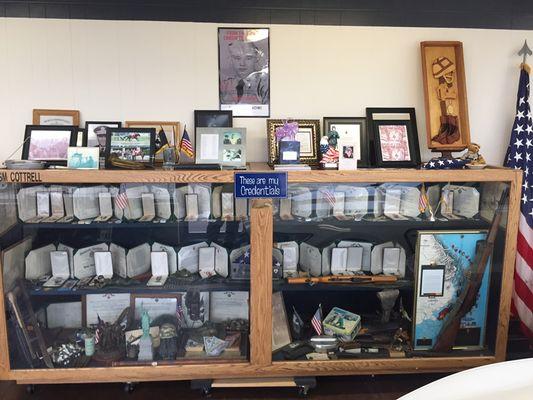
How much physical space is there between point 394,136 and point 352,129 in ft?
0.89

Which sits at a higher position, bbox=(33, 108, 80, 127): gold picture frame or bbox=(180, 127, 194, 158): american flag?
bbox=(33, 108, 80, 127): gold picture frame

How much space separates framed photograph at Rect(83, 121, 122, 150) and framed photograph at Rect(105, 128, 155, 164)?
0.48 ft

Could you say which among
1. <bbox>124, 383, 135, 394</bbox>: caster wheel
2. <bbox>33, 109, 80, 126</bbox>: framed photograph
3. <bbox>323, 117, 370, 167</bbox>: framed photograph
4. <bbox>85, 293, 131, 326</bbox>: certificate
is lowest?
<bbox>124, 383, 135, 394</bbox>: caster wheel

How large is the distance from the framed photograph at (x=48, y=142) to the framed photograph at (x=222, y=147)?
0.78m

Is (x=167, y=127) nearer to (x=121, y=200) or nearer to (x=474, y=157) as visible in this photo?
(x=121, y=200)

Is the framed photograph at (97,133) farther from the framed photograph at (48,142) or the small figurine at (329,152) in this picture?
the small figurine at (329,152)

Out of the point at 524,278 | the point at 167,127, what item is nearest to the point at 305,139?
the point at 167,127

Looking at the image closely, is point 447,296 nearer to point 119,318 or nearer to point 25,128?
point 119,318

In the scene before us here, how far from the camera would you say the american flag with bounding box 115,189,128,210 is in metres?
2.47

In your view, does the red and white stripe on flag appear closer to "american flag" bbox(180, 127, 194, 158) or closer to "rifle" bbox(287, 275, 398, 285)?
"rifle" bbox(287, 275, 398, 285)

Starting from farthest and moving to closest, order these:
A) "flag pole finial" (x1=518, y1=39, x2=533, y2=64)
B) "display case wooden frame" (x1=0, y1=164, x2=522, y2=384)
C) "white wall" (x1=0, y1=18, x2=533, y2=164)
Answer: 1. "flag pole finial" (x1=518, y1=39, x2=533, y2=64)
2. "white wall" (x1=0, y1=18, x2=533, y2=164)
3. "display case wooden frame" (x1=0, y1=164, x2=522, y2=384)

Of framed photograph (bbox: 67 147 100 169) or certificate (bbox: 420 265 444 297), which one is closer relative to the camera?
framed photograph (bbox: 67 147 100 169)

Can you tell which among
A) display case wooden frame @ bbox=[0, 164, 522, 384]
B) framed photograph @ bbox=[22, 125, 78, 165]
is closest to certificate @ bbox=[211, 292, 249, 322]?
display case wooden frame @ bbox=[0, 164, 522, 384]

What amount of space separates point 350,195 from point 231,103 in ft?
3.13
